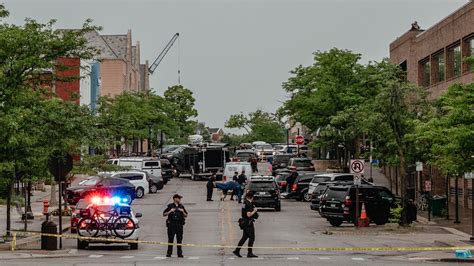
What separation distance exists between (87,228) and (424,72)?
36.6 m

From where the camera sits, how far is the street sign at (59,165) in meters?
28.8

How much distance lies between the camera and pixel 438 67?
5562cm

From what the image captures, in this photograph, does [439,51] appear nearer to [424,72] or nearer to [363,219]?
[424,72]

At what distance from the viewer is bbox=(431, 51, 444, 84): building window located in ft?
178

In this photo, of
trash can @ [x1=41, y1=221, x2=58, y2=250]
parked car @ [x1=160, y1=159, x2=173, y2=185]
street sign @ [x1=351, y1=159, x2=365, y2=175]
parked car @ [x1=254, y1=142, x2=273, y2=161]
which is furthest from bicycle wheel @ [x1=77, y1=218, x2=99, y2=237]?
parked car @ [x1=254, y1=142, x2=273, y2=161]

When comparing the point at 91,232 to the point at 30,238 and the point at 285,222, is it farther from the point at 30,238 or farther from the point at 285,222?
the point at 285,222

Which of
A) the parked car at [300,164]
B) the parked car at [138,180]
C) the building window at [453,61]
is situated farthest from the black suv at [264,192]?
the parked car at [300,164]

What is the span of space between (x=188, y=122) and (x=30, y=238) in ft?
371

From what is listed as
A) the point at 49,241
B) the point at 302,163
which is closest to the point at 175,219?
the point at 49,241

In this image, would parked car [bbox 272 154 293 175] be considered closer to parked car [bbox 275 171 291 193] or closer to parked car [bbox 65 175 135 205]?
parked car [bbox 275 171 291 193]

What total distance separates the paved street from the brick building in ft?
23.8

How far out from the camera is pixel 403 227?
1409 inches

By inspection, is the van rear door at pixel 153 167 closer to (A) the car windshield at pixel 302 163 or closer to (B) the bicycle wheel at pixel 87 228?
(A) the car windshield at pixel 302 163

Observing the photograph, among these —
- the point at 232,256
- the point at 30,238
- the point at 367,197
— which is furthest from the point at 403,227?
the point at 30,238
